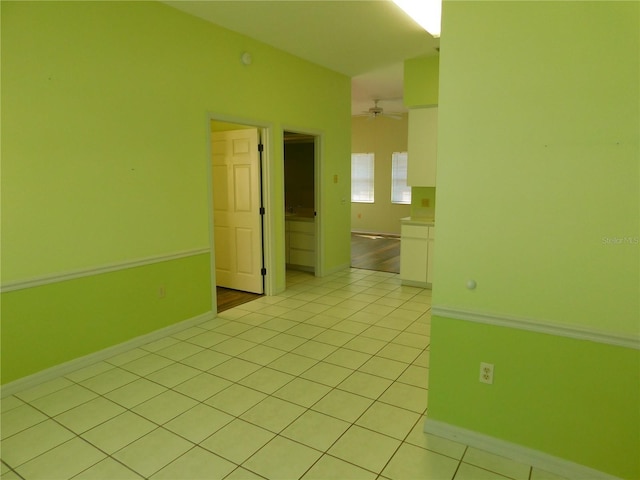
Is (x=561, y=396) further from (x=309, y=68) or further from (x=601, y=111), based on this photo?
(x=309, y=68)

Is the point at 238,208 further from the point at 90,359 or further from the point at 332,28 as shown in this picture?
the point at 90,359

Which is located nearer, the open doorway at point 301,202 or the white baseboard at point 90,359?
the white baseboard at point 90,359

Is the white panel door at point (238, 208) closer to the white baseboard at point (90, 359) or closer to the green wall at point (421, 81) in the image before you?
the white baseboard at point (90, 359)

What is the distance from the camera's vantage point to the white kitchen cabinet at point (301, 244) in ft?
20.5

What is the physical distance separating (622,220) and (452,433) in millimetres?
1423

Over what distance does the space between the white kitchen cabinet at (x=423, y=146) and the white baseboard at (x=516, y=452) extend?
11.8 ft

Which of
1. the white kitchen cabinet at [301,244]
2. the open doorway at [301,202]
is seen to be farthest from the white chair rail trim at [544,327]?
the white kitchen cabinet at [301,244]

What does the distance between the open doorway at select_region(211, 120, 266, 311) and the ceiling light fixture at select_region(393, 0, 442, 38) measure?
2153mm

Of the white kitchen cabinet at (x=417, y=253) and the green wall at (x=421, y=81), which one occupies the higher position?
the green wall at (x=421, y=81)

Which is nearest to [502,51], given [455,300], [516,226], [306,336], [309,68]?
[516,226]

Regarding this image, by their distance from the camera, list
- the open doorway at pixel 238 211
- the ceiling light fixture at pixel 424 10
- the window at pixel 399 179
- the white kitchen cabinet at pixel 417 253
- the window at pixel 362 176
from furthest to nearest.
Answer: the window at pixel 362 176 → the window at pixel 399 179 → the white kitchen cabinet at pixel 417 253 → the open doorway at pixel 238 211 → the ceiling light fixture at pixel 424 10

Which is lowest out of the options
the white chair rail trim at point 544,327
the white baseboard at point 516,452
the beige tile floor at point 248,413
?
the beige tile floor at point 248,413

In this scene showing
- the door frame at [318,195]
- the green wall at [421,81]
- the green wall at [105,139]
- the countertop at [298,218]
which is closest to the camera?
the green wall at [105,139]

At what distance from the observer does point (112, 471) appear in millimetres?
2037
